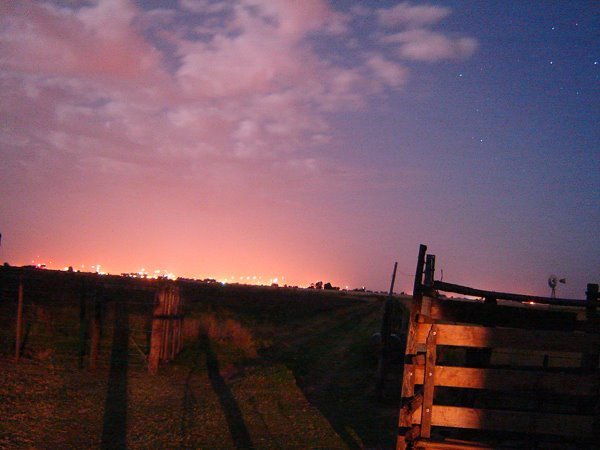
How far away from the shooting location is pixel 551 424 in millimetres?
6984

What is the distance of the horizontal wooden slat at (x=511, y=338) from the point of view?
22.4 feet

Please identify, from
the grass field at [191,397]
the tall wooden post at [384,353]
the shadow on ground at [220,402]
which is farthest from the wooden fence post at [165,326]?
the tall wooden post at [384,353]

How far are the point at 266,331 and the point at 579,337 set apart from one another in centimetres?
2257

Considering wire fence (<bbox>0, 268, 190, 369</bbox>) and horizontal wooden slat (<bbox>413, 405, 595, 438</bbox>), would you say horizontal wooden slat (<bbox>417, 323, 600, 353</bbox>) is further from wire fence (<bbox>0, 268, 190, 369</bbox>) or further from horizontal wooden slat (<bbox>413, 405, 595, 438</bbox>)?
wire fence (<bbox>0, 268, 190, 369</bbox>)

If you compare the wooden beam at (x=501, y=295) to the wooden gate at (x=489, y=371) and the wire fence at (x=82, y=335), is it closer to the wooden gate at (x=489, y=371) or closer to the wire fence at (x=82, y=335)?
the wooden gate at (x=489, y=371)

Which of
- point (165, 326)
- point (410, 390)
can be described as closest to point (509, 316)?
point (410, 390)

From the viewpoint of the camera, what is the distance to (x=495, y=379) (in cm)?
687

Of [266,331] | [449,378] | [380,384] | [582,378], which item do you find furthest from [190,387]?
[266,331]

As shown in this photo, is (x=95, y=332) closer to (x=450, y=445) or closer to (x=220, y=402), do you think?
(x=220, y=402)

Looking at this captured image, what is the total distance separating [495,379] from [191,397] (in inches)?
283

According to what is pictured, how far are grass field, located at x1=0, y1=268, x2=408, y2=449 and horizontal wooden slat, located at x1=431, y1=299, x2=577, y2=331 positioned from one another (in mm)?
3577

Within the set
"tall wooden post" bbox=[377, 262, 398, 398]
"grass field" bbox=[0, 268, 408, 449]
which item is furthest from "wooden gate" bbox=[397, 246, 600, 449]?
"tall wooden post" bbox=[377, 262, 398, 398]

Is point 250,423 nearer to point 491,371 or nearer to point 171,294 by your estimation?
point 491,371

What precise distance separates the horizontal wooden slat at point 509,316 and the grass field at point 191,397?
141 inches
